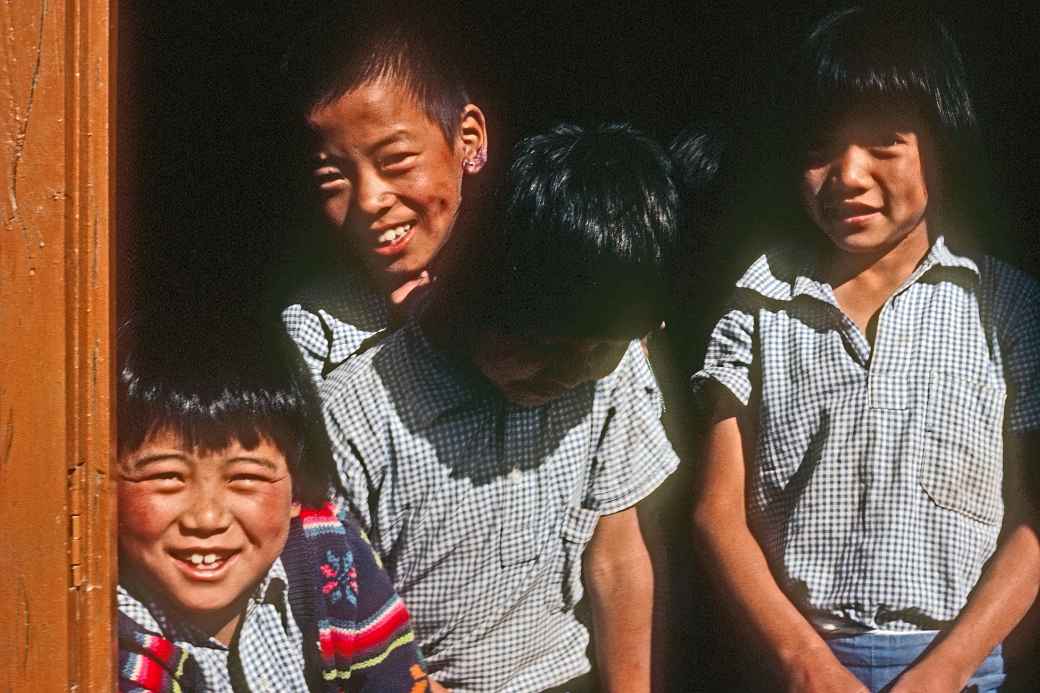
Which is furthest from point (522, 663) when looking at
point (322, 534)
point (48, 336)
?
point (48, 336)

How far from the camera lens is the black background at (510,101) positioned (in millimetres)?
2258

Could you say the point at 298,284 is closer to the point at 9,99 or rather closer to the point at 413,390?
the point at 413,390

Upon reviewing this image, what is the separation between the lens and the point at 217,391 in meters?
2.16

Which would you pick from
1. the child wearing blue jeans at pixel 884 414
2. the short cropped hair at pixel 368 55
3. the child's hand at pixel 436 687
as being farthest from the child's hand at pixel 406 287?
the child's hand at pixel 436 687

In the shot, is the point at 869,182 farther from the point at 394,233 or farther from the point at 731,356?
the point at 394,233

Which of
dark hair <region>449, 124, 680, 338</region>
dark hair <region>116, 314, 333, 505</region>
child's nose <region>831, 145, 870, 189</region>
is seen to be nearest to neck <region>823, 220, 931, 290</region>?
child's nose <region>831, 145, 870, 189</region>

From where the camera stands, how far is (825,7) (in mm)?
2330

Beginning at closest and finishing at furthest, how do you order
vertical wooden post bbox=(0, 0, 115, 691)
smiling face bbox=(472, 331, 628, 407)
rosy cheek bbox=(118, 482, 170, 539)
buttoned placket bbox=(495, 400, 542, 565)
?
vertical wooden post bbox=(0, 0, 115, 691), rosy cheek bbox=(118, 482, 170, 539), smiling face bbox=(472, 331, 628, 407), buttoned placket bbox=(495, 400, 542, 565)

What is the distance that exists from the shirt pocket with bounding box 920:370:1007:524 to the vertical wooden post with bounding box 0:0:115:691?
55.9 inches

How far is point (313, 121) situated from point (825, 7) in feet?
3.13

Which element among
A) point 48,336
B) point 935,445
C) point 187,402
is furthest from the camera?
point 935,445

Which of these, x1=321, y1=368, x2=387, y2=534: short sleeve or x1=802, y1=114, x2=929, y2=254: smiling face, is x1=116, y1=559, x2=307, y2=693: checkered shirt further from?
x1=802, y1=114, x2=929, y2=254: smiling face

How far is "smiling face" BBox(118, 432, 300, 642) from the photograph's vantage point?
6.97 ft

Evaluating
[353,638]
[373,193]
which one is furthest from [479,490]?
[373,193]
